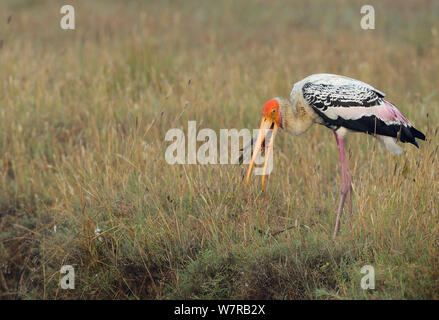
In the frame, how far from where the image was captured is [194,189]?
4285 mm

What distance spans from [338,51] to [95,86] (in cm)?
364

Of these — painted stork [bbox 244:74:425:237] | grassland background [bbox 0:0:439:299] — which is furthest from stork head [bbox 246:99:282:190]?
grassland background [bbox 0:0:439:299]

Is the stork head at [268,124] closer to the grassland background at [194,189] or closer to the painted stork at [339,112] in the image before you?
the painted stork at [339,112]

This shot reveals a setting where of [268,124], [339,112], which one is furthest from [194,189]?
[339,112]

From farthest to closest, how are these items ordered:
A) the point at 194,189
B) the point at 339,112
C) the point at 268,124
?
the point at 194,189 < the point at 268,124 < the point at 339,112

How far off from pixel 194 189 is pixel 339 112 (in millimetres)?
1152

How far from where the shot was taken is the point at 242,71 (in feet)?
25.2

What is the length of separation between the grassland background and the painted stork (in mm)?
200

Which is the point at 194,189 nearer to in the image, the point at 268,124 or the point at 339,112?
the point at 268,124

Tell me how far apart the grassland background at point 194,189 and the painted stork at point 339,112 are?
0.66ft

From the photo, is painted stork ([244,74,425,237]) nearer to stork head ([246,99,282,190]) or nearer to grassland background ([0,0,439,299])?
stork head ([246,99,282,190])

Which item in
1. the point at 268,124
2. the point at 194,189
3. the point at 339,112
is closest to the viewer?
the point at 339,112

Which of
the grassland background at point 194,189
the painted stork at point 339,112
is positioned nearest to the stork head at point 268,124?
the painted stork at point 339,112
